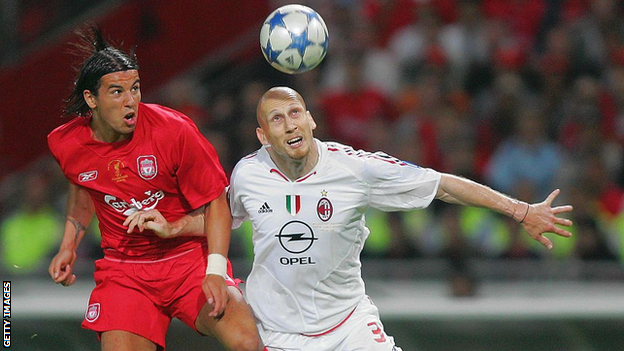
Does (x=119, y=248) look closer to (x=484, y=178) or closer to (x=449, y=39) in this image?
(x=484, y=178)

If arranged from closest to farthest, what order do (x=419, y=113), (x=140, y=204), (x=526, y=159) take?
(x=140, y=204) < (x=526, y=159) < (x=419, y=113)

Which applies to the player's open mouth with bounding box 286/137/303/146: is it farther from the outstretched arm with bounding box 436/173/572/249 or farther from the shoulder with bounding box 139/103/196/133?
the outstretched arm with bounding box 436/173/572/249

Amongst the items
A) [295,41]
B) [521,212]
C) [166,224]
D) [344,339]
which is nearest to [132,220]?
[166,224]

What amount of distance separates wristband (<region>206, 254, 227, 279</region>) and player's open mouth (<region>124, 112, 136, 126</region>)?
777 millimetres

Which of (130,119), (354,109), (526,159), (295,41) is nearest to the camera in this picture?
(130,119)

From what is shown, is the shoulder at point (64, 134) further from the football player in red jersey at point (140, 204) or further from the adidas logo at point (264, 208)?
the adidas logo at point (264, 208)

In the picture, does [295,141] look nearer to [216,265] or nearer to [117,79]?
[216,265]

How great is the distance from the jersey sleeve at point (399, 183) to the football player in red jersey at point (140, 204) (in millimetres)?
769

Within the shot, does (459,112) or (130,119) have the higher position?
(130,119)

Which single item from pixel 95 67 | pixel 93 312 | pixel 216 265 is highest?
pixel 95 67

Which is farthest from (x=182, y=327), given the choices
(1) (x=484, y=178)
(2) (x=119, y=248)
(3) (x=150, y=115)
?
(1) (x=484, y=178)

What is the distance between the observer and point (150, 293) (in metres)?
4.72

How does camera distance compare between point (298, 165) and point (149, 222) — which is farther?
point (298, 165)

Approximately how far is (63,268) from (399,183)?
1756mm
